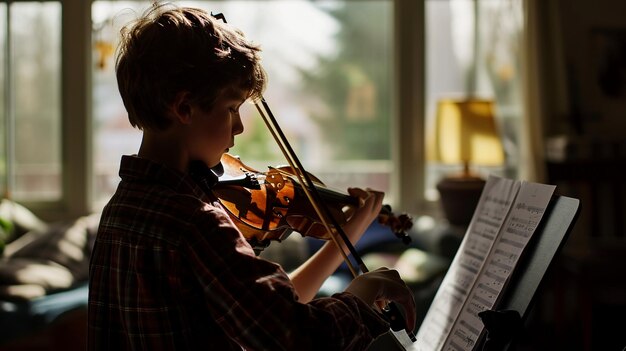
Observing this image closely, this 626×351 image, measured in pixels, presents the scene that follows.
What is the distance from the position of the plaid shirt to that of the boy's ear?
72mm

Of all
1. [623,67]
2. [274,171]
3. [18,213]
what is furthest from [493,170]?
[274,171]

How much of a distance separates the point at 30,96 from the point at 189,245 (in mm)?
3693

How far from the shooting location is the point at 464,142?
12.3 feet

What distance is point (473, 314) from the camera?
1.18 m

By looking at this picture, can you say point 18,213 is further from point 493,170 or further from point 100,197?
point 493,170

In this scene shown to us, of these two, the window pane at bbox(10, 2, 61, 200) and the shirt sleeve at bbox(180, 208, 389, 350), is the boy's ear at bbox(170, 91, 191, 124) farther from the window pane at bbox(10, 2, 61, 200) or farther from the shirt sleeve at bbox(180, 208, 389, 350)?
the window pane at bbox(10, 2, 61, 200)

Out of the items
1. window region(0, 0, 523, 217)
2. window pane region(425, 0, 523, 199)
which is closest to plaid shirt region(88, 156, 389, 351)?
window region(0, 0, 523, 217)

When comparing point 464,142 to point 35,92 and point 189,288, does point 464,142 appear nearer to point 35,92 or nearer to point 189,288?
point 35,92

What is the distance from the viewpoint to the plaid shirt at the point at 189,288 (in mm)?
956

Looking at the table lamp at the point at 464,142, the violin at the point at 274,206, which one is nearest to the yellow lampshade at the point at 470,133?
the table lamp at the point at 464,142

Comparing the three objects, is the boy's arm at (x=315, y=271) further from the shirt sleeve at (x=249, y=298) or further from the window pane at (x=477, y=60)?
the window pane at (x=477, y=60)

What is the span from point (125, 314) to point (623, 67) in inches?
145

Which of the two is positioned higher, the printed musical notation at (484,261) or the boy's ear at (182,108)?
the boy's ear at (182,108)

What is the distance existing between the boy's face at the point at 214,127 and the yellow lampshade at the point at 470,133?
9.11 ft
